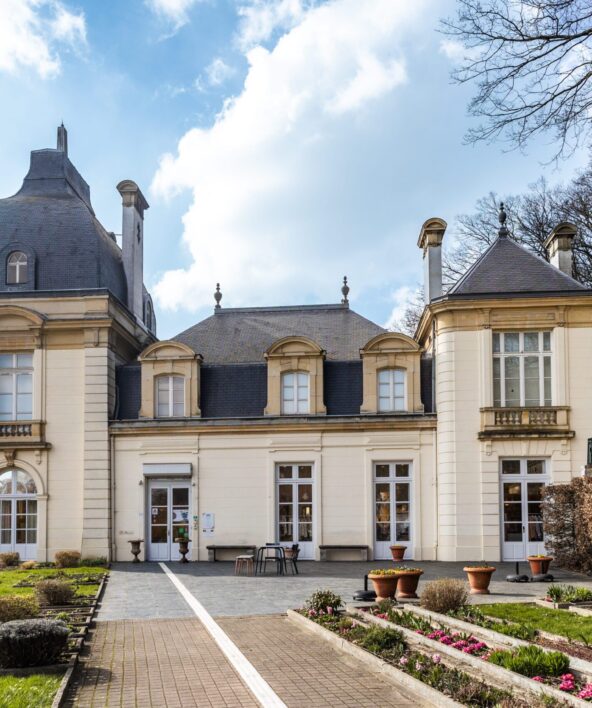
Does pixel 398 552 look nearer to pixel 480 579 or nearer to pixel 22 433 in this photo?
pixel 480 579

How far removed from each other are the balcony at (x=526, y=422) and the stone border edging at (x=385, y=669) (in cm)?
1311

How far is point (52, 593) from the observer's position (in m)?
16.2

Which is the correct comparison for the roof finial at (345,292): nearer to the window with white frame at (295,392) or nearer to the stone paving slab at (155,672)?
the window with white frame at (295,392)

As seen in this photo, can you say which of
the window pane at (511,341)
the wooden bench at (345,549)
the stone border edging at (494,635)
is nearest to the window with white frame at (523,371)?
the window pane at (511,341)

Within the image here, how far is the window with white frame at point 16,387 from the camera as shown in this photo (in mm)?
27844

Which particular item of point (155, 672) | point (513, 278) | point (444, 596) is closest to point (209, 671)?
point (155, 672)

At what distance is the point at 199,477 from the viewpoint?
27.8 meters

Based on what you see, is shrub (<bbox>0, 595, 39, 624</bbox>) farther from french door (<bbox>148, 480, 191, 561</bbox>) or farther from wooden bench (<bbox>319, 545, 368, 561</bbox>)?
french door (<bbox>148, 480, 191, 561</bbox>)

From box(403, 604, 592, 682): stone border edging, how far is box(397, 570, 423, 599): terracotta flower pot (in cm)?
201

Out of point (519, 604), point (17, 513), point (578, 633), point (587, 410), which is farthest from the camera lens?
point (17, 513)

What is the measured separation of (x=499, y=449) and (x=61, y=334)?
13.4 m

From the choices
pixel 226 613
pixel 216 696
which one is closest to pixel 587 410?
pixel 226 613

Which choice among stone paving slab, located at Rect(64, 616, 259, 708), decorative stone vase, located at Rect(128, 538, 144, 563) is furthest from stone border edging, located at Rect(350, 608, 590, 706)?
decorative stone vase, located at Rect(128, 538, 144, 563)

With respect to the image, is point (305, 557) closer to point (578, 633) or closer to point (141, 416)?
point (141, 416)
